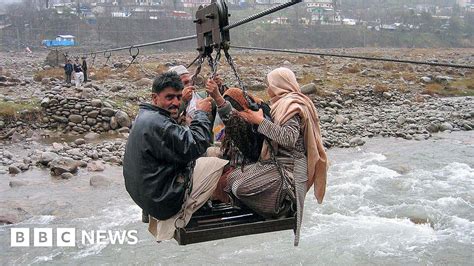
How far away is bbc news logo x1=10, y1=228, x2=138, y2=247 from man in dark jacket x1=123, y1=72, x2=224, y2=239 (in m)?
5.15

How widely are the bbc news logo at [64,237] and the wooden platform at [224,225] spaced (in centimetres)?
481

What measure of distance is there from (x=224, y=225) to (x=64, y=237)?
18.4 feet

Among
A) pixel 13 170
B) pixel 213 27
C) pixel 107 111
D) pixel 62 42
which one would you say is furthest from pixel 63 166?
pixel 62 42

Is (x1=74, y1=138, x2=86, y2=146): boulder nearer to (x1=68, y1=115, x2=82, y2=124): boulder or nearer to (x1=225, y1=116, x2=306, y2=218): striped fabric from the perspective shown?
(x1=68, y1=115, x2=82, y2=124): boulder

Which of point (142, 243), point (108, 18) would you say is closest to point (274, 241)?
point (142, 243)

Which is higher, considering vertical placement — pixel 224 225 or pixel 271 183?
pixel 271 183

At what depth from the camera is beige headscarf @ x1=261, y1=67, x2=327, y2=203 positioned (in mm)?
3363

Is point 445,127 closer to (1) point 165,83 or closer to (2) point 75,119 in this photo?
(2) point 75,119

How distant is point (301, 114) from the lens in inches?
132

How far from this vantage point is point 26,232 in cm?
825

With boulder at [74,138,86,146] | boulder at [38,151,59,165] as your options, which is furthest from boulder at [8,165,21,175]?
boulder at [74,138,86,146]

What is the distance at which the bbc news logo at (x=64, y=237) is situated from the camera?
26.0 feet

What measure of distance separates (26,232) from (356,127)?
10.8 m

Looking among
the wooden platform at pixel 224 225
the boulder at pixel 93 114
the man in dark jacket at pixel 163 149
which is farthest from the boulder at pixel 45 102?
the man in dark jacket at pixel 163 149
